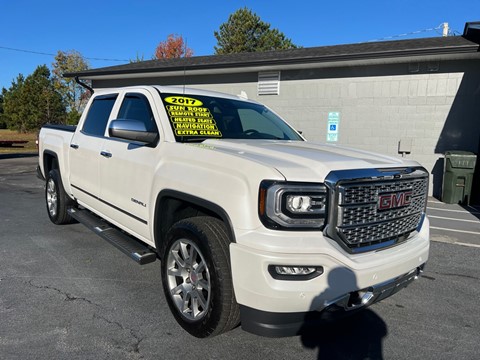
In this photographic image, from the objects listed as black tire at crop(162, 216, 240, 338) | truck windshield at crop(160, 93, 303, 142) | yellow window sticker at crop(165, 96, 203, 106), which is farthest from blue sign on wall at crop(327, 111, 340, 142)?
black tire at crop(162, 216, 240, 338)

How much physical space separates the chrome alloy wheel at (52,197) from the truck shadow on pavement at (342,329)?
4.39m

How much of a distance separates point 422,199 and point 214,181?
1785 mm

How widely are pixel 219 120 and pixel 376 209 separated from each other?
6.24 feet

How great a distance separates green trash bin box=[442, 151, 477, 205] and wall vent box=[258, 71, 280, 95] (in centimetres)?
533

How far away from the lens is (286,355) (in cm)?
274

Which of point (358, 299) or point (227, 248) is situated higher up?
point (227, 248)

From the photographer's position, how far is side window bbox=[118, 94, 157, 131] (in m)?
3.69

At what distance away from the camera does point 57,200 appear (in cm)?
568

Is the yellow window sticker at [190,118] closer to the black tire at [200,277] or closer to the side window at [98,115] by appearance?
the black tire at [200,277]

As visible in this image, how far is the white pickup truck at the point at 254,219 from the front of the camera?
2.33 meters

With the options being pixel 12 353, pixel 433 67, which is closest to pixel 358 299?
pixel 12 353

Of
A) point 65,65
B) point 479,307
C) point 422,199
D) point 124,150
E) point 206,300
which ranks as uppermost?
point 65,65

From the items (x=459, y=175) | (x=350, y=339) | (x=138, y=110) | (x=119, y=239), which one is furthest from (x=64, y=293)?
(x=459, y=175)

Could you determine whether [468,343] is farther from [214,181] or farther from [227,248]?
[214,181]
